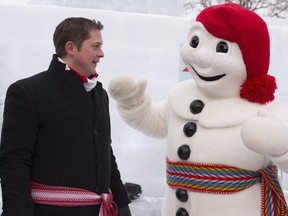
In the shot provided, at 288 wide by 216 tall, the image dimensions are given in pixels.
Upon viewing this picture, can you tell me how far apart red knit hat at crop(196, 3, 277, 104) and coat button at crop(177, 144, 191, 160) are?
0.35m

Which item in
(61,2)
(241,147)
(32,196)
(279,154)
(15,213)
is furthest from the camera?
(61,2)

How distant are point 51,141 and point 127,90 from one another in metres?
0.81

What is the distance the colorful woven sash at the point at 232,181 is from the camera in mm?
2309

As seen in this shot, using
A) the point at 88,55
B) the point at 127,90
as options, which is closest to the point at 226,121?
the point at 127,90

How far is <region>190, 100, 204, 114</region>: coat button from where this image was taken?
7.86 ft

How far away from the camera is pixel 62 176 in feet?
→ 6.36

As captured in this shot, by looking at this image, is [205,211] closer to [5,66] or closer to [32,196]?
[32,196]

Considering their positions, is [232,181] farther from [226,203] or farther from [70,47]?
[70,47]

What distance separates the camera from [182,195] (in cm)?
237

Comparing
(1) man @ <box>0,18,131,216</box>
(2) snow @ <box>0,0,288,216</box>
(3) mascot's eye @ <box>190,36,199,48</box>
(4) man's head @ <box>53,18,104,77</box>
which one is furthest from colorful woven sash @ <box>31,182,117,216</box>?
(2) snow @ <box>0,0,288,216</box>

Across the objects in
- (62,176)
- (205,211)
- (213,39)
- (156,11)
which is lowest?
(205,211)

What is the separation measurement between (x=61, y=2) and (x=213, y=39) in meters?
1.99

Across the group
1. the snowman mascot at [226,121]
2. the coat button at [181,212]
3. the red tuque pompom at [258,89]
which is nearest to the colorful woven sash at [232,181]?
the snowman mascot at [226,121]

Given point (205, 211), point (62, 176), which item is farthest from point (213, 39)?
point (62, 176)
